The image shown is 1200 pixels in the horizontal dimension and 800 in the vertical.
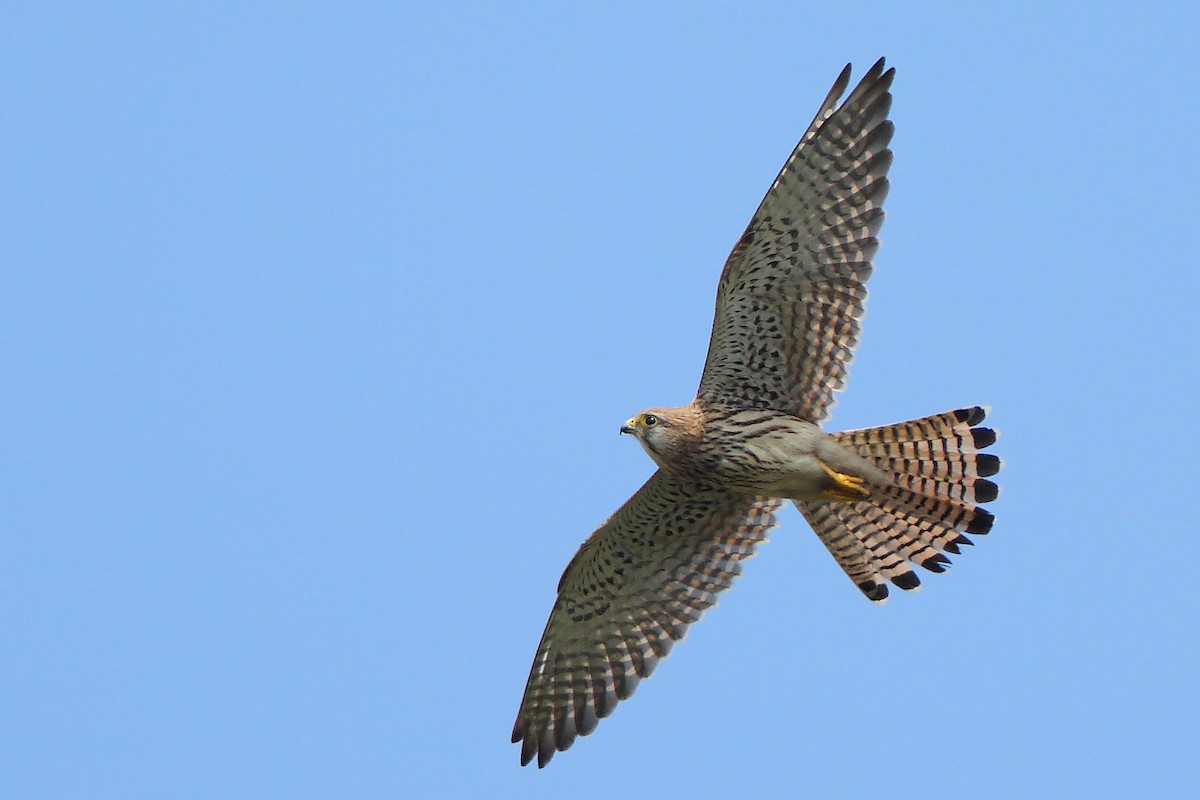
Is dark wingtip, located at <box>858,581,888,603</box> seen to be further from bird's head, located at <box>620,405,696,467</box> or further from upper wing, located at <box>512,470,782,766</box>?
bird's head, located at <box>620,405,696,467</box>

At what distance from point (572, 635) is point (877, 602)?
213 centimetres

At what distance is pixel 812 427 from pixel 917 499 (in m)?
0.78

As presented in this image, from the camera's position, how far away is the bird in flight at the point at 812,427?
1045cm

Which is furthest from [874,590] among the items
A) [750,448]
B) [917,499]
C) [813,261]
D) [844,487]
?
[813,261]

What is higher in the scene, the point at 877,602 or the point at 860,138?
the point at 860,138

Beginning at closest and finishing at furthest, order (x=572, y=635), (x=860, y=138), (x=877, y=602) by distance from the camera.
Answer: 1. (x=860, y=138)
2. (x=877, y=602)
3. (x=572, y=635)

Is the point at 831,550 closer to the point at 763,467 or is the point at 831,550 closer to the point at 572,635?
the point at 763,467

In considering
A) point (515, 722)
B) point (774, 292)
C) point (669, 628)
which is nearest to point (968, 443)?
point (774, 292)

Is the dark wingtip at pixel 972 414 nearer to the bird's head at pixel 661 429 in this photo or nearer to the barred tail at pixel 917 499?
the barred tail at pixel 917 499

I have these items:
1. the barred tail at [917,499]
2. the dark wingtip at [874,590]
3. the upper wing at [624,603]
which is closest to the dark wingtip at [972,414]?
the barred tail at [917,499]

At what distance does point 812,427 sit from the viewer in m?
10.8

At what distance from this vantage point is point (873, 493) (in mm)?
10953

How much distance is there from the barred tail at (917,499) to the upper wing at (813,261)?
0.52 m

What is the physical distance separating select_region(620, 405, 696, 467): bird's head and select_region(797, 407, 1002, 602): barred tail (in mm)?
942
